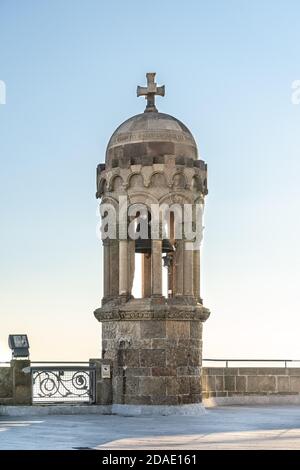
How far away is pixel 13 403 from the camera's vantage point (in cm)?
2147

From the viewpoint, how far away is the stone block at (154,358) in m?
22.1

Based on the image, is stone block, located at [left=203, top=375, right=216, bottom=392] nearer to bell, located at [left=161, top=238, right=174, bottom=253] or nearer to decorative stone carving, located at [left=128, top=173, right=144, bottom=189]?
bell, located at [left=161, top=238, right=174, bottom=253]

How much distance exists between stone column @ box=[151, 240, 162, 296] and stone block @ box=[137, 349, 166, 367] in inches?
49.3

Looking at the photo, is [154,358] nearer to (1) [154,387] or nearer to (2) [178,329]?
(1) [154,387]

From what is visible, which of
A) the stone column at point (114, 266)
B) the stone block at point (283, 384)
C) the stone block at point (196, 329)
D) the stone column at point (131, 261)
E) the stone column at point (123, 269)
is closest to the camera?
the stone block at point (196, 329)

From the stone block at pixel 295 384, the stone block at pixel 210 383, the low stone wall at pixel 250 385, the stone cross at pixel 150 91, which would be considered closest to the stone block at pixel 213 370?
the low stone wall at pixel 250 385

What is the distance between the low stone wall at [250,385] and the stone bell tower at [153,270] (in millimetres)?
3250

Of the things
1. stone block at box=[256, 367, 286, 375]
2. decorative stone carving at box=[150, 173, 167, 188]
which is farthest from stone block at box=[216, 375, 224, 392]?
decorative stone carving at box=[150, 173, 167, 188]

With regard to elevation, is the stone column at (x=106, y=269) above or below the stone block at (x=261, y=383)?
above

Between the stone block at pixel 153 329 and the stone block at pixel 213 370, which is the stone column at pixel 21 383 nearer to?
the stone block at pixel 153 329
